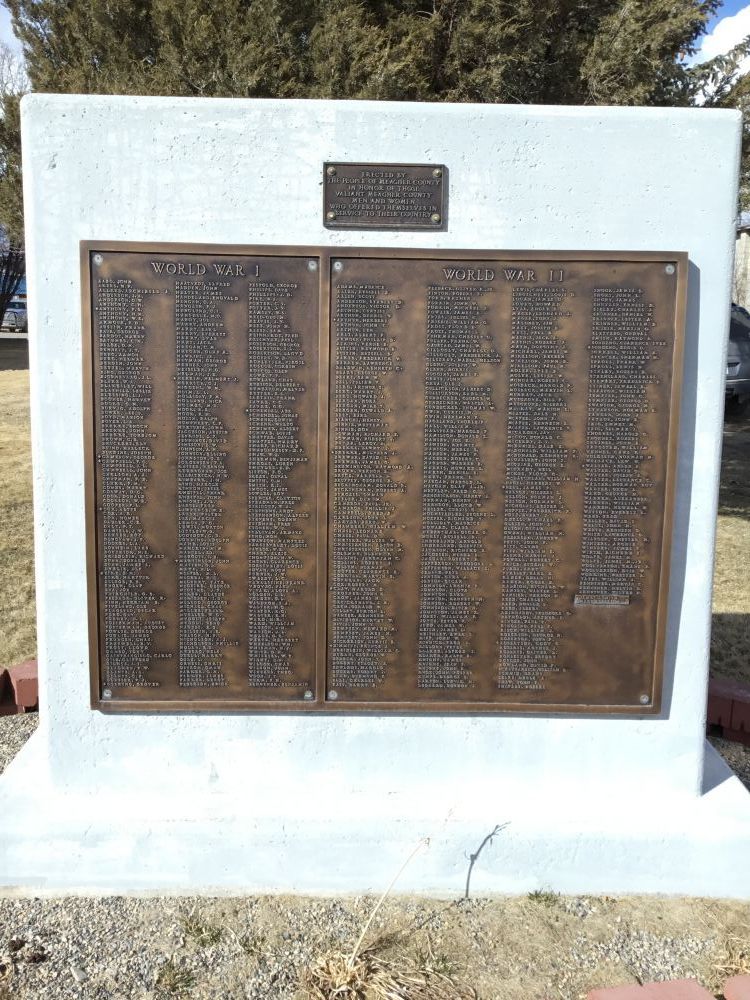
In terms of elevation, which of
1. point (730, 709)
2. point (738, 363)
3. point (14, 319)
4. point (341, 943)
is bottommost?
point (341, 943)

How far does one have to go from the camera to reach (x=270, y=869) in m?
3.87

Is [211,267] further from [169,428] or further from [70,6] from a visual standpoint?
[70,6]

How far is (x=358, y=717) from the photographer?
13.0 feet

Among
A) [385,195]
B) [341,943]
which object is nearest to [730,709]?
[341,943]

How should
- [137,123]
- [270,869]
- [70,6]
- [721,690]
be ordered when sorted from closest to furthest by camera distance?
[137,123] → [270,869] → [721,690] → [70,6]

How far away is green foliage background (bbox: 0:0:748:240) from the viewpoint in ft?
24.1

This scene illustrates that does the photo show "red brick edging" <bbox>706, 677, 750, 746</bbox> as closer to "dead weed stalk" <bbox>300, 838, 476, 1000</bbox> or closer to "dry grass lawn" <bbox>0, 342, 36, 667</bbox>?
"dead weed stalk" <bbox>300, 838, 476, 1000</bbox>

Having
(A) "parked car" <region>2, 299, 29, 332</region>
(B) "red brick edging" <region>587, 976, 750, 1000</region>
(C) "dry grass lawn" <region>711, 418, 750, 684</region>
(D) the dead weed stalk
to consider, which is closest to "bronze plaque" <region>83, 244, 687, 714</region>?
(D) the dead weed stalk

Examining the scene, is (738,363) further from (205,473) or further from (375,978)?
(375,978)

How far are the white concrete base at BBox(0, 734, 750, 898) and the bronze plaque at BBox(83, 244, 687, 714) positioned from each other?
511 mm

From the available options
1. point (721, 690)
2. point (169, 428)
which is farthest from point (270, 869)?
point (721, 690)

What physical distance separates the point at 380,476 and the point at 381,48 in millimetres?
5309

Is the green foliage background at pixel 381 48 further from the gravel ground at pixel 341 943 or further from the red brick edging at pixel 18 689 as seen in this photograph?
the gravel ground at pixel 341 943

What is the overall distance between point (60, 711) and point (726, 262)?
11.8 ft
